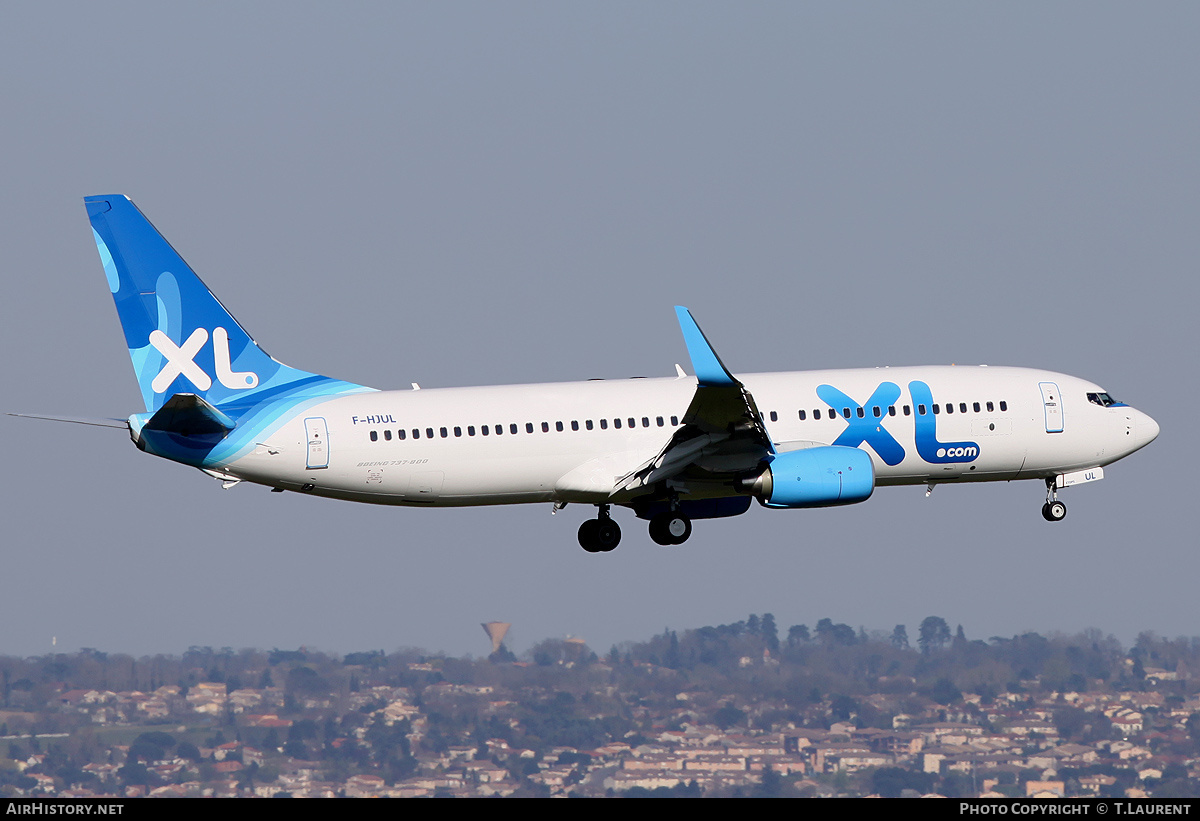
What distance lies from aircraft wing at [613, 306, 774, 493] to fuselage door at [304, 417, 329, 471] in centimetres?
828

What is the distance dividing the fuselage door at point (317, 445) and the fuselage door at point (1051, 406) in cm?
2196

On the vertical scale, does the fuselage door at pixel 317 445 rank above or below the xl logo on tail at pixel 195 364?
below

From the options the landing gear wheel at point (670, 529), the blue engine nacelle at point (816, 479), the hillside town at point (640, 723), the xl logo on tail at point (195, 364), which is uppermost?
the xl logo on tail at point (195, 364)

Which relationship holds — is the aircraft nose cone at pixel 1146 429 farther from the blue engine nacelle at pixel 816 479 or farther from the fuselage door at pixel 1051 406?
the blue engine nacelle at pixel 816 479

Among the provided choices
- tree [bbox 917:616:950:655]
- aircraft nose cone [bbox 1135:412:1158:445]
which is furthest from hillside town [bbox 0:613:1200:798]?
aircraft nose cone [bbox 1135:412:1158:445]

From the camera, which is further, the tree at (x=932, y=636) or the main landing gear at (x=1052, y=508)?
the tree at (x=932, y=636)

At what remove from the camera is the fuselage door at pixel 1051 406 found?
51844mm

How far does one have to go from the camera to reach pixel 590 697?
65375 mm

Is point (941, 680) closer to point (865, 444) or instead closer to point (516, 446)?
point (865, 444)

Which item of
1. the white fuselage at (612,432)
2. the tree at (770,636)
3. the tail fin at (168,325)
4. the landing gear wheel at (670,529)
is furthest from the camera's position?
the tree at (770,636)

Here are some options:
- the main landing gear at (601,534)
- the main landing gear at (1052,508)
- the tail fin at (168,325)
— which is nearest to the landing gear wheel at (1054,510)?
the main landing gear at (1052,508)

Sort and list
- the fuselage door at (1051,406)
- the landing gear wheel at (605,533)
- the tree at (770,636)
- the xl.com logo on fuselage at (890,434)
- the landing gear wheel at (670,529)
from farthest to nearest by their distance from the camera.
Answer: the tree at (770,636), the fuselage door at (1051,406), the landing gear wheel at (605,533), the landing gear wheel at (670,529), the xl.com logo on fuselage at (890,434)

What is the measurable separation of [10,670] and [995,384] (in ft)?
131
